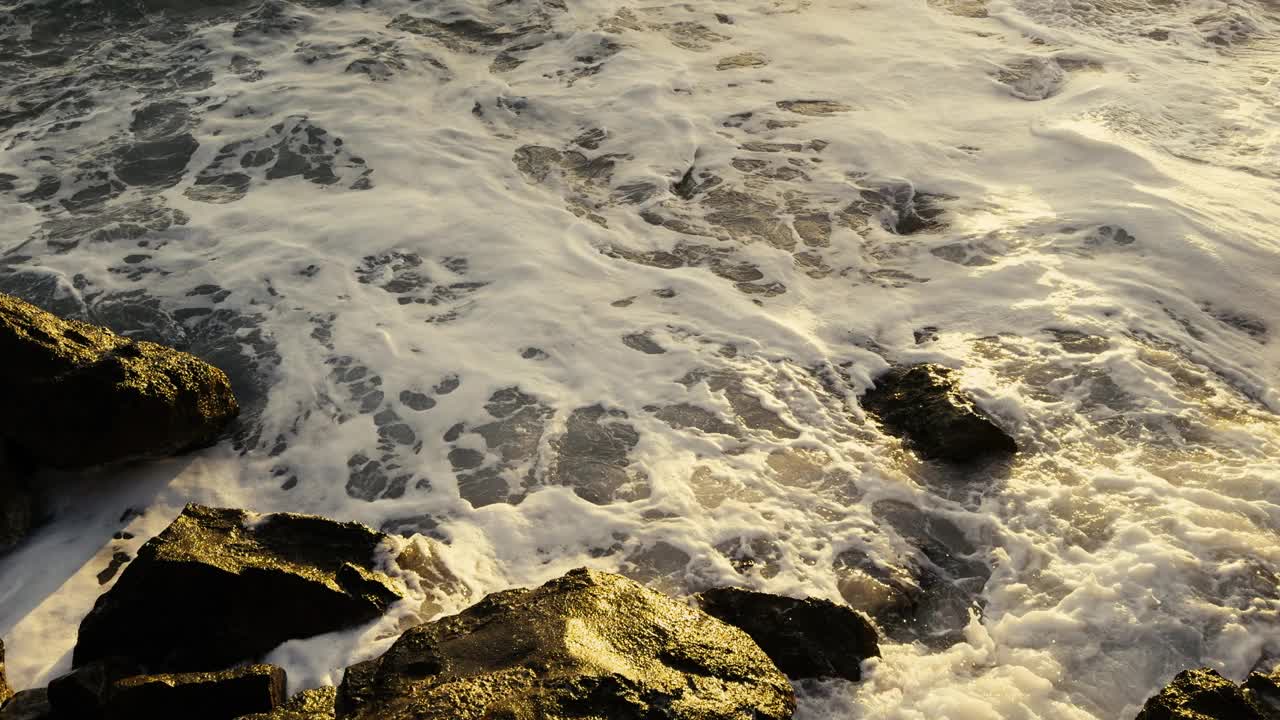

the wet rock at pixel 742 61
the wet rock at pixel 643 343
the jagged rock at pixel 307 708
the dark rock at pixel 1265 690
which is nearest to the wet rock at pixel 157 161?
the wet rock at pixel 643 343

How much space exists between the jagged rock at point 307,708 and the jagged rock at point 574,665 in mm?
54

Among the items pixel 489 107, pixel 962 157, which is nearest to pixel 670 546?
pixel 962 157

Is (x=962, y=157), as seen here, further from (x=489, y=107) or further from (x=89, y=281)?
(x=89, y=281)

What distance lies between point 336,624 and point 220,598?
0.48 metres

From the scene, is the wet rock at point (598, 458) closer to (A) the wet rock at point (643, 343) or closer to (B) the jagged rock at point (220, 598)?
(A) the wet rock at point (643, 343)

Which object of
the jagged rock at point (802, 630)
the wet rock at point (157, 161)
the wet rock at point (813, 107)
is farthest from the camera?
the wet rock at point (813, 107)

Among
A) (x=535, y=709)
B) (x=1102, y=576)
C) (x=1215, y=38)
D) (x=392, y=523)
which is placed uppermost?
(x=1215, y=38)

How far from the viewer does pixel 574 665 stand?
10.9ft

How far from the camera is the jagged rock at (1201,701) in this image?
338 centimetres

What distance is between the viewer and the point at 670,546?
460 centimetres

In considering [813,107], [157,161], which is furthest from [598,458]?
[157,161]

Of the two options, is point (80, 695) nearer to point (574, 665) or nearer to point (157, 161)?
point (574, 665)

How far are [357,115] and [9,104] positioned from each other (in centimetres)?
353

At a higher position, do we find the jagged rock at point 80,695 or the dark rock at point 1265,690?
the dark rock at point 1265,690
